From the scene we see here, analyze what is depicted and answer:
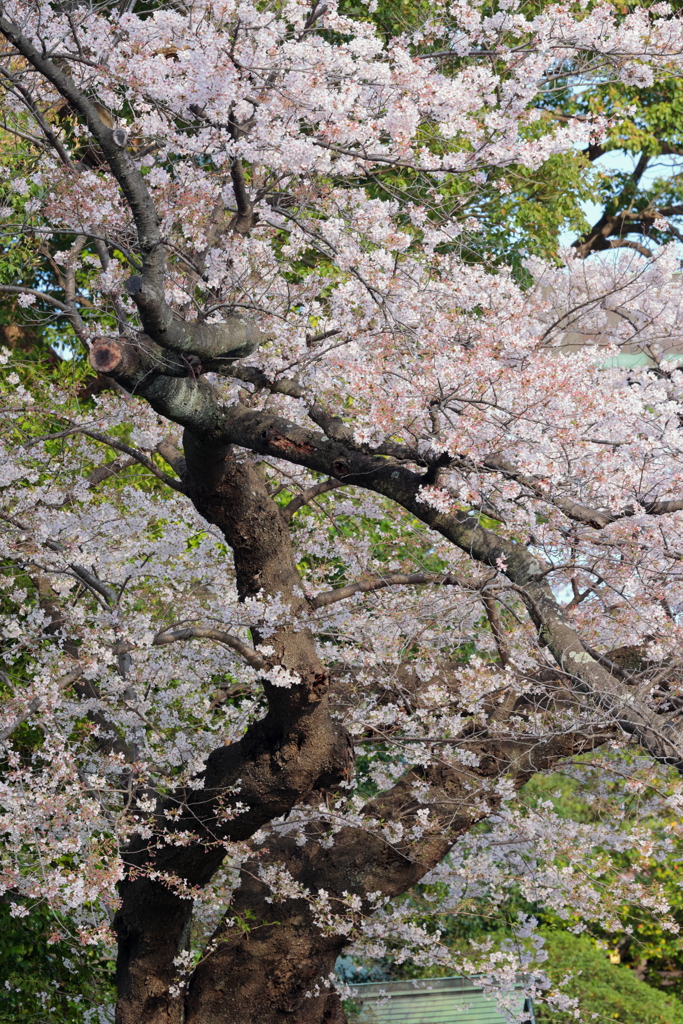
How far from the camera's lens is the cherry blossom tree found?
16.3 ft

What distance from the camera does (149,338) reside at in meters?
4.54

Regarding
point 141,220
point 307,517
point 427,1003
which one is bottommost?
point 427,1003

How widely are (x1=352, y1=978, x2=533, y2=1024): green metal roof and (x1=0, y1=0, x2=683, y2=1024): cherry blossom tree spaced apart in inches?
26.9

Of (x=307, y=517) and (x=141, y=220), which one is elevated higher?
(x=307, y=517)

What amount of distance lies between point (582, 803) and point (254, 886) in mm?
7126

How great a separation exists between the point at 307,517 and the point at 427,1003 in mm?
4276

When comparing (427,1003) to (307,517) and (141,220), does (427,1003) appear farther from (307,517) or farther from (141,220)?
(141,220)

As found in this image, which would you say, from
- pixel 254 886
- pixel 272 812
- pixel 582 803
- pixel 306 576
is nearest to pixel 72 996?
pixel 254 886

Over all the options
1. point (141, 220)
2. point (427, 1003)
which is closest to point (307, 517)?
point (427, 1003)

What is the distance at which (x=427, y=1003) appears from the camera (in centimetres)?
818

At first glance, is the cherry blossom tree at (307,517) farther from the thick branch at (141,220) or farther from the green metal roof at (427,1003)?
the green metal roof at (427,1003)

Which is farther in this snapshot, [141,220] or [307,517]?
[307,517]

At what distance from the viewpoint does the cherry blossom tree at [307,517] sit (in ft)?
16.3

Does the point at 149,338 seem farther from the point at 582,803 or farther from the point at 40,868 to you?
the point at 582,803
